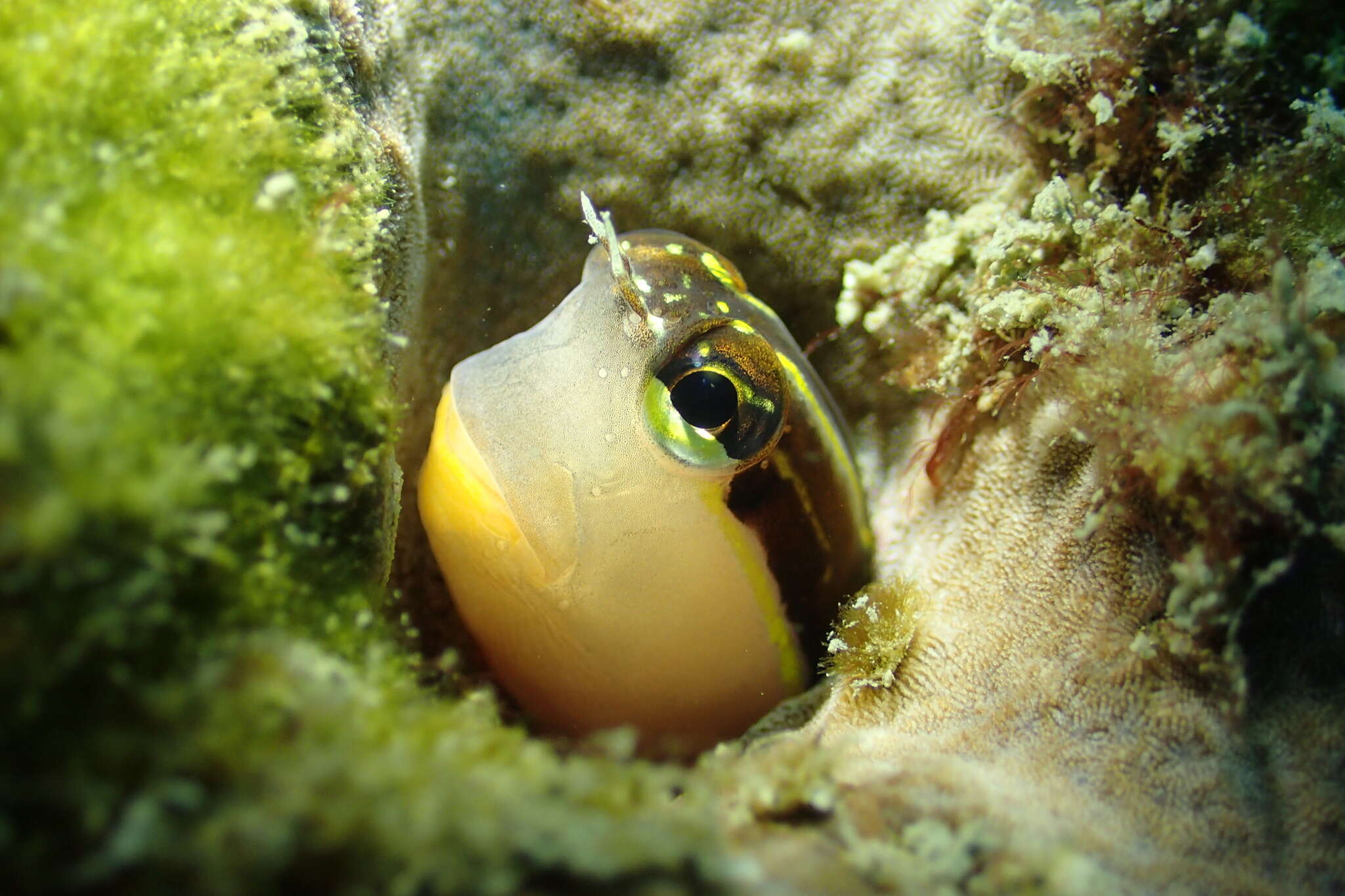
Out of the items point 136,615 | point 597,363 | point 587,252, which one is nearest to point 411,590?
point 597,363

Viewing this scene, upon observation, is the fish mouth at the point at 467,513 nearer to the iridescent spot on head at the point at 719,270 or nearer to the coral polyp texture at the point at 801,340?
the coral polyp texture at the point at 801,340

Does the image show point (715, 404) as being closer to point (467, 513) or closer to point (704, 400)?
point (704, 400)

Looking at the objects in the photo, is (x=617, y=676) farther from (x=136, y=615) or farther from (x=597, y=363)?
(x=136, y=615)

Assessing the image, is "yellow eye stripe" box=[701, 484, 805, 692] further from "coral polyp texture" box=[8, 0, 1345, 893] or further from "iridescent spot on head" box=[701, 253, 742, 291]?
"iridescent spot on head" box=[701, 253, 742, 291]

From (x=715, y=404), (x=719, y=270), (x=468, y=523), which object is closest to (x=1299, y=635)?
(x=715, y=404)

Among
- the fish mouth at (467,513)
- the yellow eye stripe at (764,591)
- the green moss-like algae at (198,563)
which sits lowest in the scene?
the yellow eye stripe at (764,591)

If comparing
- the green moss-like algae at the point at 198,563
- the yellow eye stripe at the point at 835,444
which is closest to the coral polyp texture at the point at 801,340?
the green moss-like algae at the point at 198,563
